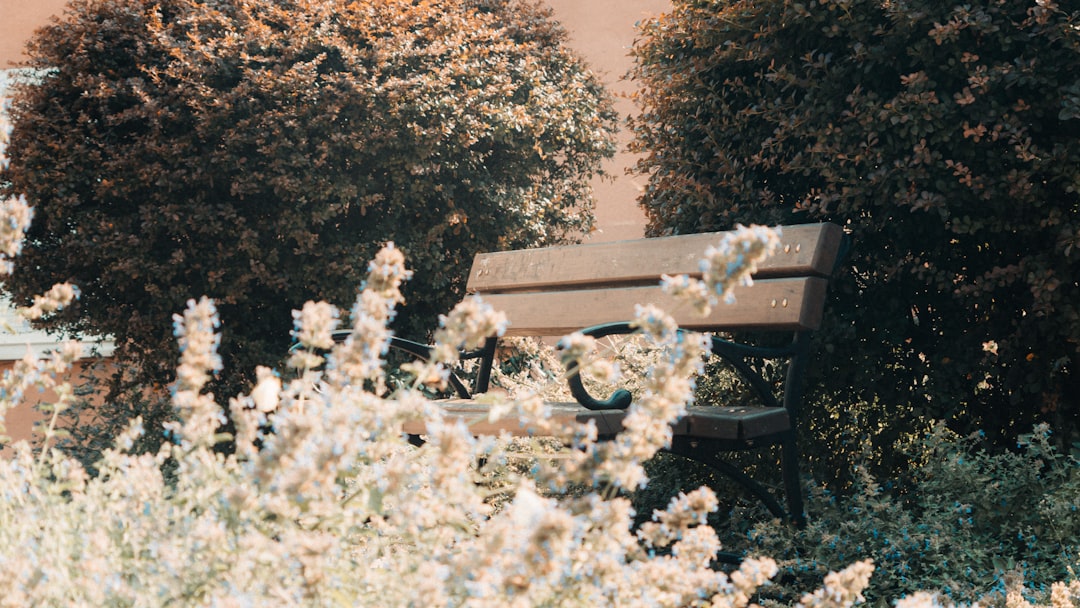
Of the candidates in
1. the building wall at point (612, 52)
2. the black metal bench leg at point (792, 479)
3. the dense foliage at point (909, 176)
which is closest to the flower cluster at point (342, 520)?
the black metal bench leg at point (792, 479)

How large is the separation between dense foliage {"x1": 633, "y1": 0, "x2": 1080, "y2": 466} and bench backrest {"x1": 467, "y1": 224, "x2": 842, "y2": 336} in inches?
22.5

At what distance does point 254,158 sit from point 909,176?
150 inches

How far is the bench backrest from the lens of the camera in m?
3.12

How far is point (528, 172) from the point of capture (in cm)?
663

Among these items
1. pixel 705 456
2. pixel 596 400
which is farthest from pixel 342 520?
pixel 705 456

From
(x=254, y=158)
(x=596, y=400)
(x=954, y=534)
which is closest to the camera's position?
(x=596, y=400)

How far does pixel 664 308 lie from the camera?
3502 mm

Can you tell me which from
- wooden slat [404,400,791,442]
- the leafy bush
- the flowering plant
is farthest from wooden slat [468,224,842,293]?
the flowering plant

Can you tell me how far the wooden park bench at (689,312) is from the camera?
2.87 metres

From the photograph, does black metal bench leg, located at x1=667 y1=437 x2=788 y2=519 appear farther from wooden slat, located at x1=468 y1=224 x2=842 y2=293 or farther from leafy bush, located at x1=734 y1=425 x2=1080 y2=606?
wooden slat, located at x1=468 y1=224 x2=842 y2=293

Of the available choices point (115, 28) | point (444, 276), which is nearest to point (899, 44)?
point (444, 276)

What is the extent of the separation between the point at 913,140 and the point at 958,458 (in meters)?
1.08

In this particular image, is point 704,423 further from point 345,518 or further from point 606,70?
point 606,70

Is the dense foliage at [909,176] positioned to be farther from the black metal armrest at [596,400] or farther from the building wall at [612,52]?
the building wall at [612,52]
